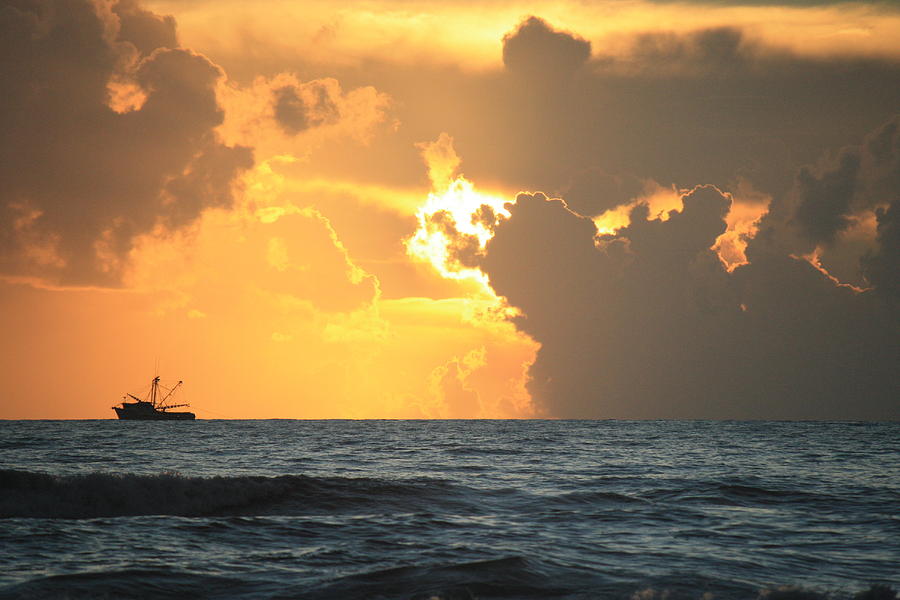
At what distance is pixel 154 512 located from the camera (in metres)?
25.5

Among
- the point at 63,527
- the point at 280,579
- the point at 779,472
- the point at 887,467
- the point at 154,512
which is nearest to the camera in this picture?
the point at 280,579

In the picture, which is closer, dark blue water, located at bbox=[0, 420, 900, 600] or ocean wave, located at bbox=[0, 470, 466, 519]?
dark blue water, located at bbox=[0, 420, 900, 600]

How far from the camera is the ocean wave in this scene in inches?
1003

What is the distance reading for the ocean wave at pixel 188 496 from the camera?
83.6 ft

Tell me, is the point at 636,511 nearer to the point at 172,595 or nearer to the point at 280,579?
the point at 280,579

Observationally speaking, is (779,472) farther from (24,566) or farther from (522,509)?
(24,566)

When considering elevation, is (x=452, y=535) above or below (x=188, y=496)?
below

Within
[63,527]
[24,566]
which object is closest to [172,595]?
[24,566]

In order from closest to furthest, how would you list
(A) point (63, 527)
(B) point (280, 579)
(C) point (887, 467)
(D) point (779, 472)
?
1. (B) point (280, 579)
2. (A) point (63, 527)
3. (D) point (779, 472)
4. (C) point (887, 467)

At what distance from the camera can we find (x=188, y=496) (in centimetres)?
2764

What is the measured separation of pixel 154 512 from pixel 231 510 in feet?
8.27

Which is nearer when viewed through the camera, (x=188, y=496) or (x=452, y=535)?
(x=452, y=535)

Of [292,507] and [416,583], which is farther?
[292,507]

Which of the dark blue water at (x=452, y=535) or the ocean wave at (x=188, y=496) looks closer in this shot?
the dark blue water at (x=452, y=535)
